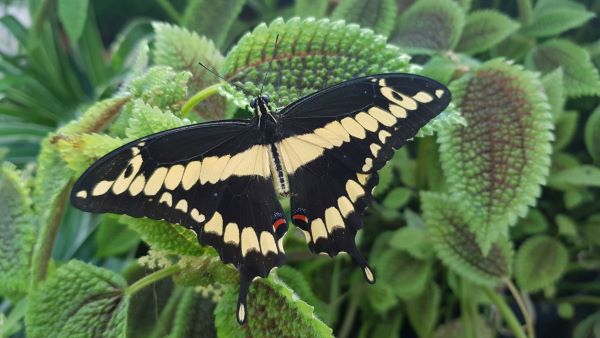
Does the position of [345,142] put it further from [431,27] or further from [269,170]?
[431,27]

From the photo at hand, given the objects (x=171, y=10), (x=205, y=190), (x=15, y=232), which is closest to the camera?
(x=205, y=190)

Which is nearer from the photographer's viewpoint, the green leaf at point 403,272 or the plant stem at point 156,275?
the plant stem at point 156,275

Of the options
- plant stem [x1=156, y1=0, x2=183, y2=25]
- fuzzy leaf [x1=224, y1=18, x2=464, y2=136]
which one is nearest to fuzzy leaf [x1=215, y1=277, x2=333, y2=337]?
fuzzy leaf [x1=224, y1=18, x2=464, y2=136]

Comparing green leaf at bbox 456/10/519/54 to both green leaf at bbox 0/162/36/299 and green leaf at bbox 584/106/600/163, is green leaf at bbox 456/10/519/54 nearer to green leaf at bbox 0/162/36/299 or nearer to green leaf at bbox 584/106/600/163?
green leaf at bbox 584/106/600/163

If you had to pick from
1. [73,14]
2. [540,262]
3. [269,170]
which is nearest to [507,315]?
[540,262]

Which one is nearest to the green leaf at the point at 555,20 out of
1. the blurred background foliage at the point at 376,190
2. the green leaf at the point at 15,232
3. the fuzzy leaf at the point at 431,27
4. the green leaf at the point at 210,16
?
the blurred background foliage at the point at 376,190

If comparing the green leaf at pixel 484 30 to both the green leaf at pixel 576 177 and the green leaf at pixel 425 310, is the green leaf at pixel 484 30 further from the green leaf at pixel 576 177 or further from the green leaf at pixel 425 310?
the green leaf at pixel 425 310
